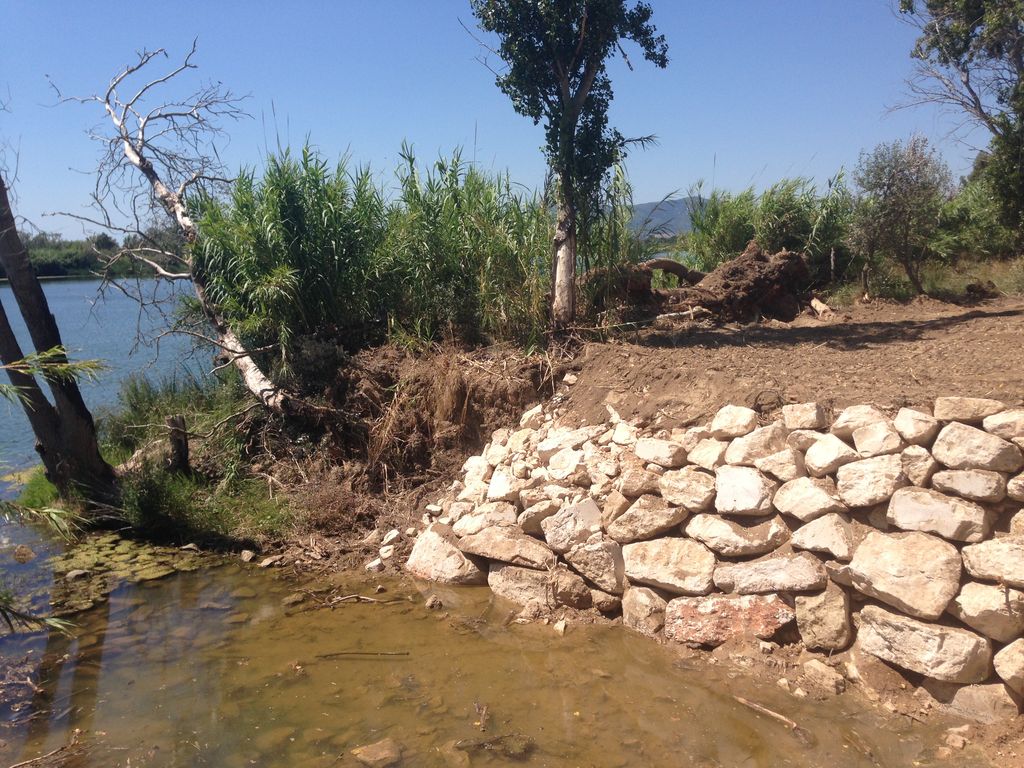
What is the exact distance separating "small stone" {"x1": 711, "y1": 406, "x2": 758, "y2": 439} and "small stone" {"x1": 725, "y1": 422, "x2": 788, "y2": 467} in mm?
114

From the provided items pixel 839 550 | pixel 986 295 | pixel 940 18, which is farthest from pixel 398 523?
pixel 940 18

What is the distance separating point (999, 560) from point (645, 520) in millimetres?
2045

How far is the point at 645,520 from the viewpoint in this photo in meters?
5.36

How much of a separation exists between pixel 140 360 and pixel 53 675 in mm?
8998

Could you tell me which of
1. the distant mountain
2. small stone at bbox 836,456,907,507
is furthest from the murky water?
the distant mountain

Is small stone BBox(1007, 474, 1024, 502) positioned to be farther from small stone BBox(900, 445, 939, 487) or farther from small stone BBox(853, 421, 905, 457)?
small stone BBox(853, 421, 905, 457)

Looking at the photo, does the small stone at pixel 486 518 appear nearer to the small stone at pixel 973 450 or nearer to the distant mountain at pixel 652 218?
the small stone at pixel 973 450

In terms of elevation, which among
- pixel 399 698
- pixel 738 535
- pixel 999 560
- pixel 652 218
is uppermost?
pixel 652 218

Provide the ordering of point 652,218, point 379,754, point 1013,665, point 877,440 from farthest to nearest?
point 652,218 < point 877,440 < point 379,754 < point 1013,665

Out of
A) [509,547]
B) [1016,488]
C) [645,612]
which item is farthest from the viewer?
[509,547]

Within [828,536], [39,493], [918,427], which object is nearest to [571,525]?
[828,536]

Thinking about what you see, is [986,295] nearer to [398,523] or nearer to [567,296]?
[567,296]

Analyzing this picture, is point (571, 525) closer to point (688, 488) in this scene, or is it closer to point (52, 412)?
point (688, 488)

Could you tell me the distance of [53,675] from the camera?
16.4 feet
